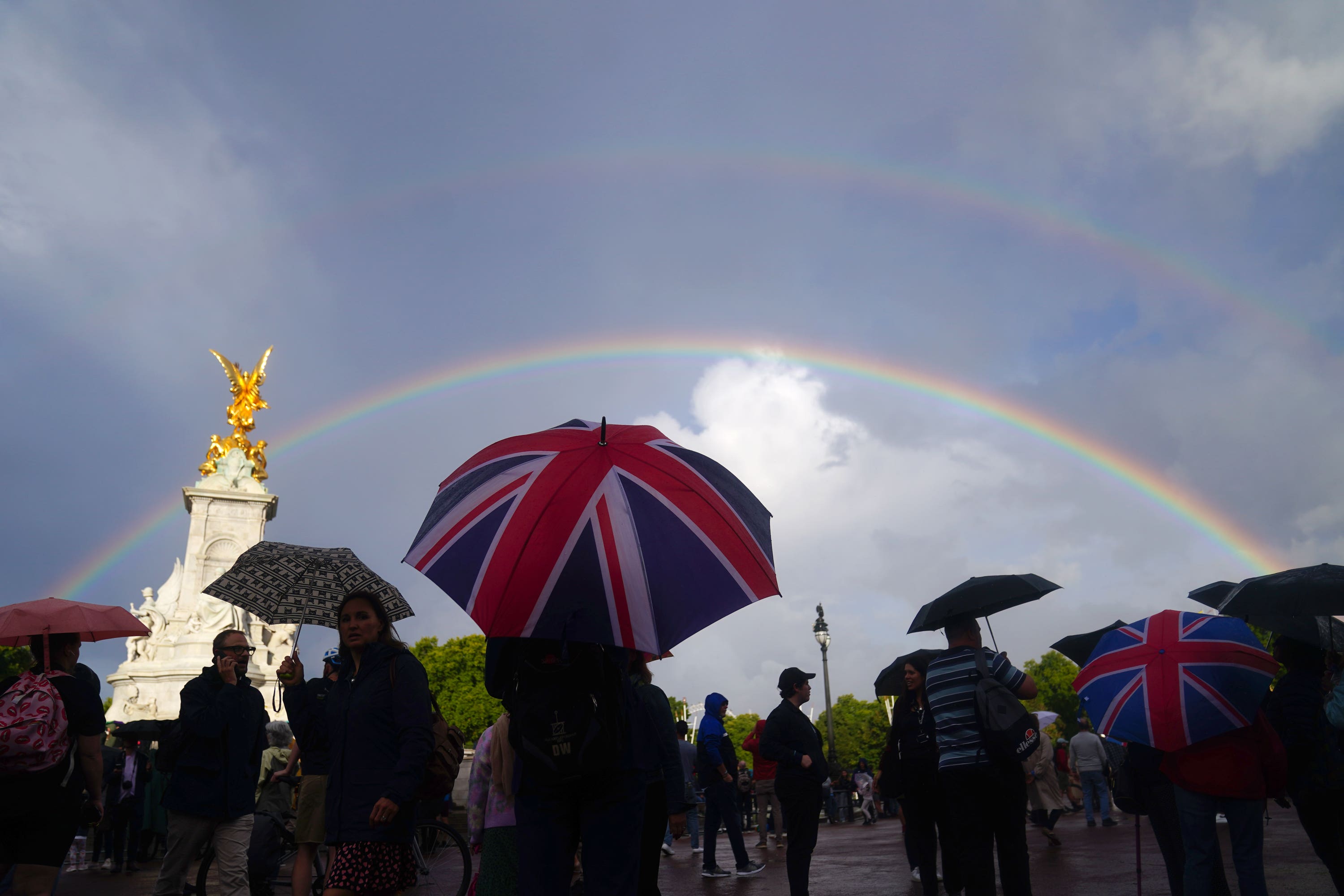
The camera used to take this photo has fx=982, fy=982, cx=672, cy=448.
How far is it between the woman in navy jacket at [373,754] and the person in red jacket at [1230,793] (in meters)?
3.90

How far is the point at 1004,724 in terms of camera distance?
5.11 meters

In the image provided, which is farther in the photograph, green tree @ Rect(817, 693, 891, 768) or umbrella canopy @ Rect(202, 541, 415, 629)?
green tree @ Rect(817, 693, 891, 768)

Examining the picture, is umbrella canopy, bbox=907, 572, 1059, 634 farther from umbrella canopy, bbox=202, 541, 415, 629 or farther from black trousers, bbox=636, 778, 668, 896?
umbrella canopy, bbox=202, 541, 415, 629

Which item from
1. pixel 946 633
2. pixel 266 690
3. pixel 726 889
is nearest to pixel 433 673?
pixel 266 690

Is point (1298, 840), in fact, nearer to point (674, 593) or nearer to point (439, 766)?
point (439, 766)

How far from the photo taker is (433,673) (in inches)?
2904

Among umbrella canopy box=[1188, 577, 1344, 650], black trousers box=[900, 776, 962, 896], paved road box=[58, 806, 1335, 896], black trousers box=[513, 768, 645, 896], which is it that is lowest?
paved road box=[58, 806, 1335, 896]

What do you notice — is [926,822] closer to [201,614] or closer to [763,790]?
[763,790]

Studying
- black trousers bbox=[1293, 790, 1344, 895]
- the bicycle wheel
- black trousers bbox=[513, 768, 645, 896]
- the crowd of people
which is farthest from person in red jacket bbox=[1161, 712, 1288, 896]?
the bicycle wheel

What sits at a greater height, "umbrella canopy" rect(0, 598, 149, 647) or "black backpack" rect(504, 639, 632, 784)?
"umbrella canopy" rect(0, 598, 149, 647)

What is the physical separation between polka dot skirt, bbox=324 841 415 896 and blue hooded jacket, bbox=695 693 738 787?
692 centimetres

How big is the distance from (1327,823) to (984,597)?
2.14 m

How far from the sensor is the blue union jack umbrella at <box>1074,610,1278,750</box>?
4969mm

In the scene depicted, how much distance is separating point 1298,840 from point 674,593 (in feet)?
37.7
